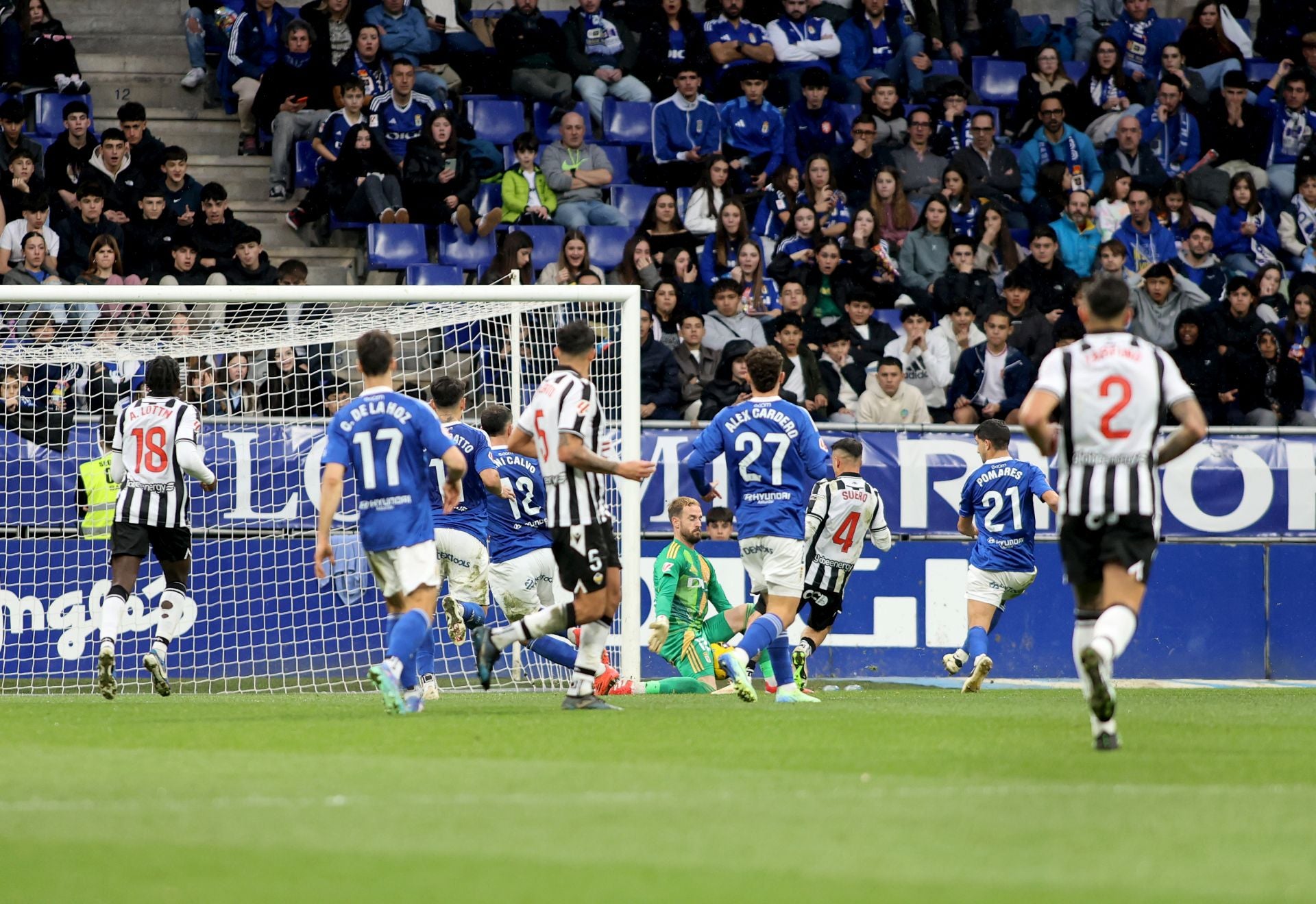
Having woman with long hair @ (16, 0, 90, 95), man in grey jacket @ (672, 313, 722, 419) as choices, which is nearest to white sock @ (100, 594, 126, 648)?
man in grey jacket @ (672, 313, 722, 419)

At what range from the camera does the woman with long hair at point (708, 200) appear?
17891 millimetres

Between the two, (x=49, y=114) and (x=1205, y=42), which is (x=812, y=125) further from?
(x=49, y=114)

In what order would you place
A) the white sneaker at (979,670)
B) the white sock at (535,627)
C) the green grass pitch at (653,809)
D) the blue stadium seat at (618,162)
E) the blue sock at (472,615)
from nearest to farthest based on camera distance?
the green grass pitch at (653,809) < the white sock at (535,627) < the blue sock at (472,615) < the white sneaker at (979,670) < the blue stadium seat at (618,162)

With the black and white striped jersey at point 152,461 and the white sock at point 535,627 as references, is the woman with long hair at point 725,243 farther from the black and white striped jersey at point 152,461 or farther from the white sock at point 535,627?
the white sock at point 535,627

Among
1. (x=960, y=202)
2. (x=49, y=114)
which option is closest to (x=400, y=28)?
(x=49, y=114)

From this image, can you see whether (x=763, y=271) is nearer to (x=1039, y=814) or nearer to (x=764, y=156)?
(x=764, y=156)

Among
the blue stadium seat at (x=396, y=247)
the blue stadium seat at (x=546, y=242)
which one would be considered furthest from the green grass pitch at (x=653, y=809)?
the blue stadium seat at (x=546, y=242)

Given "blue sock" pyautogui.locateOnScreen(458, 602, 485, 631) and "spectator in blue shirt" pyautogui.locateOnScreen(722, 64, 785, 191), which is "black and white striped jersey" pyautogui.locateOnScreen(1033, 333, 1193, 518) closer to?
"blue sock" pyautogui.locateOnScreen(458, 602, 485, 631)

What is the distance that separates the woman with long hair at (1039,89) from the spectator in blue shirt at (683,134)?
3.81 m

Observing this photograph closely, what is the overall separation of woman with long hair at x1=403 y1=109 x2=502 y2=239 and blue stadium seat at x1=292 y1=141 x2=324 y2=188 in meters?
1.03

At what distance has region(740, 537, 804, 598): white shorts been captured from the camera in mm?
10703

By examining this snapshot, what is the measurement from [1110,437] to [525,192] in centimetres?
1137

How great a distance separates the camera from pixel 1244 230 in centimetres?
1922

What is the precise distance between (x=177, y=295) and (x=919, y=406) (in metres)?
6.97
